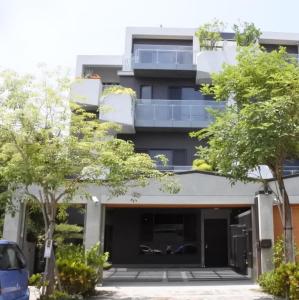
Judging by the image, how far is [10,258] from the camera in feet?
28.1

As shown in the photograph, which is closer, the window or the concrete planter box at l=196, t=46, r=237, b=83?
the concrete planter box at l=196, t=46, r=237, b=83

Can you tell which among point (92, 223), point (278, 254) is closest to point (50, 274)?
point (92, 223)

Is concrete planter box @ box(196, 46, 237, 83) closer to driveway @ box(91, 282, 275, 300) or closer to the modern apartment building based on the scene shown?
the modern apartment building

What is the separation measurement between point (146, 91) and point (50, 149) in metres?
15.3

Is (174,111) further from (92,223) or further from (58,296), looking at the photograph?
(58,296)

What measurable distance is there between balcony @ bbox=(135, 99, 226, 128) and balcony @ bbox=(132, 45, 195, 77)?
6.95 feet

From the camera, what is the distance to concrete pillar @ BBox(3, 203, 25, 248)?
1548cm

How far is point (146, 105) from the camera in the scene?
23766mm

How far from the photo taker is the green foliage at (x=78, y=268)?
1254 cm

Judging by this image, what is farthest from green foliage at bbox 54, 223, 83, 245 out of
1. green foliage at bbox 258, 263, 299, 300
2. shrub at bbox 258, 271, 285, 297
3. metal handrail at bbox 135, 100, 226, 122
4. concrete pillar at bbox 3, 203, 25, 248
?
metal handrail at bbox 135, 100, 226, 122

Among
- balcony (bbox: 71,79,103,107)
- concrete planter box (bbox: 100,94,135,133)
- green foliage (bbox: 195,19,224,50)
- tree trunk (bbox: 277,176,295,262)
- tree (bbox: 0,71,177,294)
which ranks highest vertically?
green foliage (bbox: 195,19,224,50)

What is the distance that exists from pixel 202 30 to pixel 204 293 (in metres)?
16.5

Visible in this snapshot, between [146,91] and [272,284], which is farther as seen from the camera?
[146,91]

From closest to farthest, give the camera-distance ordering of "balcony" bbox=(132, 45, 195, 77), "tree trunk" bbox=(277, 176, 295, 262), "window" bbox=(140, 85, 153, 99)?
1. "tree trunk" bbox=(277, 176, 295, 262)
2. "balcony" bbox=(132, 45, 195, 77)
3. "window" bbox=(140, 85, 153, 99)
